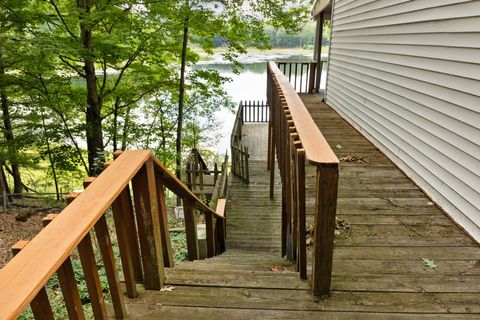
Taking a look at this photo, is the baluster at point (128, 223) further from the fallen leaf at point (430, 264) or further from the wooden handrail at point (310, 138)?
the fallen leaf at point (430, 264)

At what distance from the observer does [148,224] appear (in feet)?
6.27

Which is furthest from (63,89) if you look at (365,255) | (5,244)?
(365,255)

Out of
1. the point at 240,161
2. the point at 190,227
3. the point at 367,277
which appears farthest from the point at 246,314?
the point at 240,161

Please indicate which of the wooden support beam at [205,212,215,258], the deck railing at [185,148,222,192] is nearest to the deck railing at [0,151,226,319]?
the wooden support beam at [205,212,215,258]

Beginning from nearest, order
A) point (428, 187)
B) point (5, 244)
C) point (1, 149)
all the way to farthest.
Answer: point (428, 187)
point (5, 244)
point (1, 149)

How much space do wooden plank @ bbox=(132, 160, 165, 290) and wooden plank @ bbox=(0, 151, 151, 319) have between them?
231 millimetres

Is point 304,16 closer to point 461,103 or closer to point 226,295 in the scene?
point 461,103

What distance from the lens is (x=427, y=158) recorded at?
372 centimetres

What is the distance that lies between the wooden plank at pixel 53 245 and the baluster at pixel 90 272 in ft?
0.44

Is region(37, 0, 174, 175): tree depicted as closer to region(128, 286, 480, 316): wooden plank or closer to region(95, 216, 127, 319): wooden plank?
region(128, 286, 480, 316): wooden plank

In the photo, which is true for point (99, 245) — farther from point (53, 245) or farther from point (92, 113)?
point (92, 113)

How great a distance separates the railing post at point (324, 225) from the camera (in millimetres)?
1772

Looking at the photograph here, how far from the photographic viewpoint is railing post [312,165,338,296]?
1772 millimetres

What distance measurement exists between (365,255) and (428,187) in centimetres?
160
